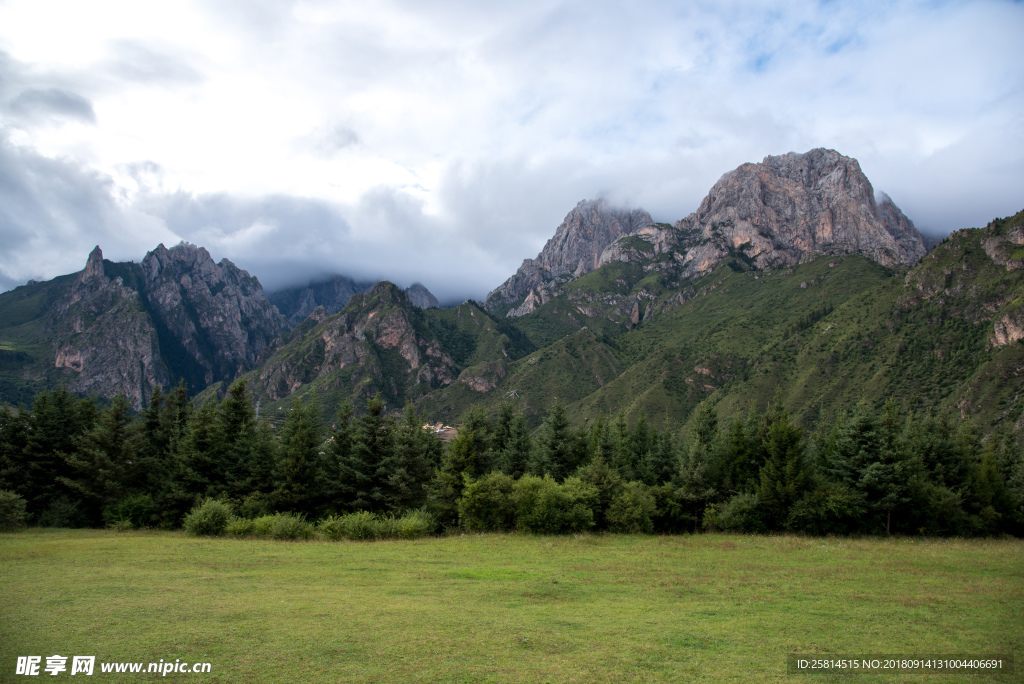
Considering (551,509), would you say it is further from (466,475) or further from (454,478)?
(454,478)

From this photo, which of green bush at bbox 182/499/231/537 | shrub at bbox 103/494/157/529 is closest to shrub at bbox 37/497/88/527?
shrub at bbox 103/494/157/529

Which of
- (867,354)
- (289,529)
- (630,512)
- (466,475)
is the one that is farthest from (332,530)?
(867,354)

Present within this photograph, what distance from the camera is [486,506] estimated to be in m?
28.8

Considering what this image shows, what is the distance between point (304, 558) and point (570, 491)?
582 inches

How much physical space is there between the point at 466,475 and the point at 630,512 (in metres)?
10.0

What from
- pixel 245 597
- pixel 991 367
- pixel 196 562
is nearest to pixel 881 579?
pixel 245 597

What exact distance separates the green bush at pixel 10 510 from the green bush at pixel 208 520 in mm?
9013

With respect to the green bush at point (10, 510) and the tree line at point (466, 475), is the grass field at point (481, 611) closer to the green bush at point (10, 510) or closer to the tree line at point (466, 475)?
the green bush at point (10, 510)

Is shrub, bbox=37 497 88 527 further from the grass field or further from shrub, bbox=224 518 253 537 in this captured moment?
shrub, bbox=224 518 253 537

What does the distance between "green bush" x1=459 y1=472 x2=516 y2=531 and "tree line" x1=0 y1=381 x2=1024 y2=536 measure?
0.26 feet

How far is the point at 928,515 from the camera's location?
114 feet

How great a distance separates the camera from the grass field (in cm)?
795

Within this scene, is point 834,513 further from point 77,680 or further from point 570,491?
point 77,680

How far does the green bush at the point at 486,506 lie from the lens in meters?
28.5
